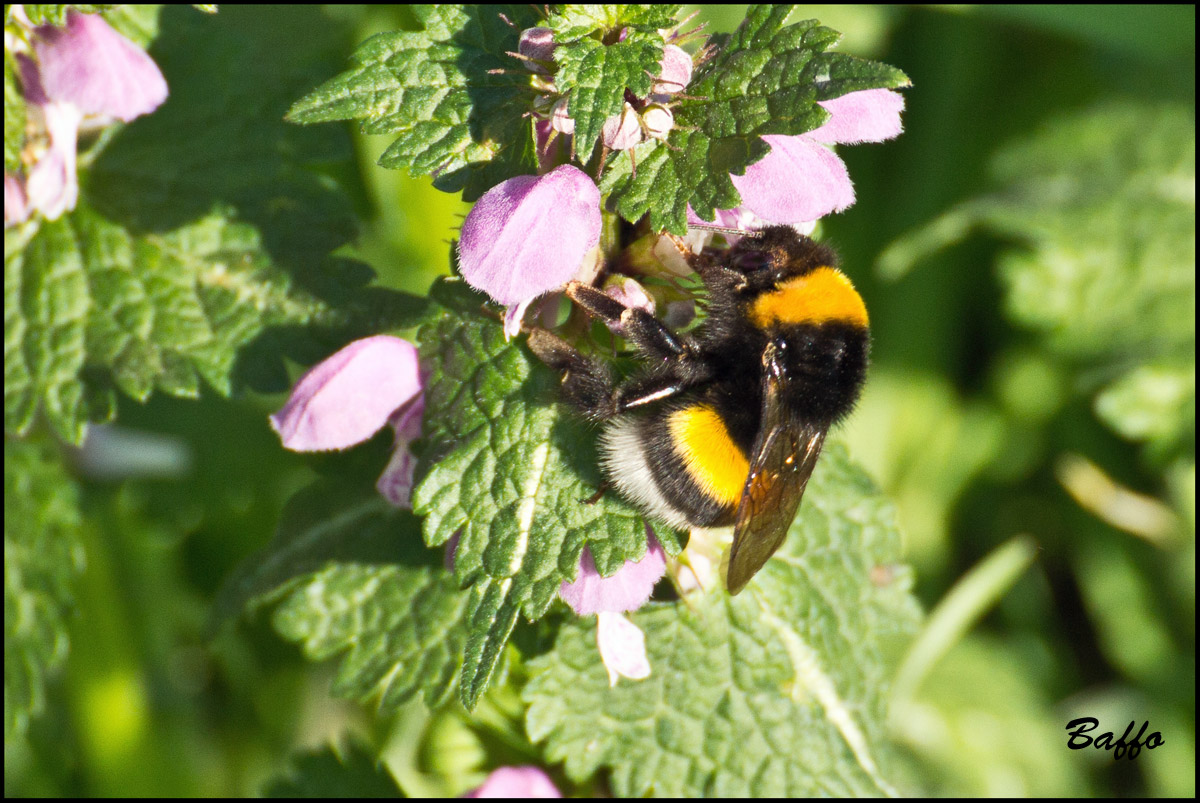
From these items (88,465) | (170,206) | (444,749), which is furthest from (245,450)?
(444,749)

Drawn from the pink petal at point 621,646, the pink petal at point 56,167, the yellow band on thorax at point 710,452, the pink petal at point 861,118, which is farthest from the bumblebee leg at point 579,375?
the pink petal at point 56,167

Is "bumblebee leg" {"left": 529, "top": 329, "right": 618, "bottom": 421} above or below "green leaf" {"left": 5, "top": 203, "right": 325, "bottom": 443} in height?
above

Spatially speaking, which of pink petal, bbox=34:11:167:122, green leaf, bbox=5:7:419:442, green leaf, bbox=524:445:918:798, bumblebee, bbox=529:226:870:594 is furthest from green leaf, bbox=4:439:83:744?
bumblebee, bbox=529:226:870:594

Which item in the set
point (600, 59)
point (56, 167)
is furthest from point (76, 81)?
point (600, 59)

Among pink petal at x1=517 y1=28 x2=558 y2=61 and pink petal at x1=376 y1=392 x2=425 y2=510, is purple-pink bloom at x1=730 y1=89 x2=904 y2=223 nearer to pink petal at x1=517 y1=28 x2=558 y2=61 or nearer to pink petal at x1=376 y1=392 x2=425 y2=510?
pink petal at x1=517 y1=28 x2=558 y2=61

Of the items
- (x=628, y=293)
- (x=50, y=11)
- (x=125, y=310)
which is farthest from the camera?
(x=125, y=310)

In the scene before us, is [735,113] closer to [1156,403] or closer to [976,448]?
[1156,403]
